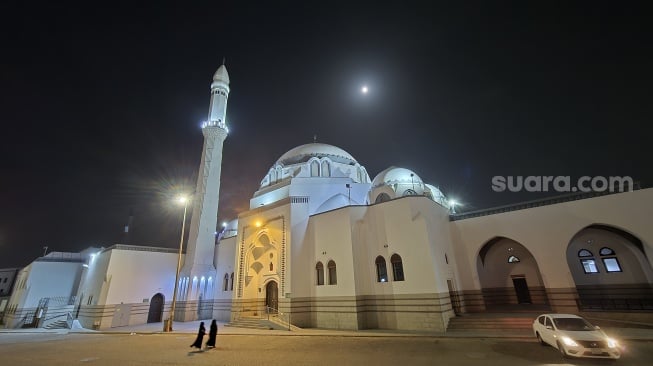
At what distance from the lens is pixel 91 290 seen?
971 inches

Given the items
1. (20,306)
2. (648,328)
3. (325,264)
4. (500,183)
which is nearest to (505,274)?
(500,183)

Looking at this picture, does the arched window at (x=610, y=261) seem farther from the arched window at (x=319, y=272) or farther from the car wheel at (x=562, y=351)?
the arched window at (x=319, y=272)

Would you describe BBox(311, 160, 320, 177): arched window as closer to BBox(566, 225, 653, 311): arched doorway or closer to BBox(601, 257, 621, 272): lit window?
BBox(566, 225, 653, 311): arched doorway

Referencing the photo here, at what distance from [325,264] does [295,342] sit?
6.43 metres

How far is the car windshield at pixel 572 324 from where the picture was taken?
8.39m

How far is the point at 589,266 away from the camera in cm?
1811

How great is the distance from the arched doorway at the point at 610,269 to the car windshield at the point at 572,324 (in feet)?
31.2

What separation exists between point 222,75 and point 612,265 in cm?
3531

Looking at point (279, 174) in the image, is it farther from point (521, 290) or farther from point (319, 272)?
point (521, 290)

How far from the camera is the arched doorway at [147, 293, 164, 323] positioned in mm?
23641

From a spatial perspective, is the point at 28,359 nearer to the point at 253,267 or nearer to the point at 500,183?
the point at 253,267

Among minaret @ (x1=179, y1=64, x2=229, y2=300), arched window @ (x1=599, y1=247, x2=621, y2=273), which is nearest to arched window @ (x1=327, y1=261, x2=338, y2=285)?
minaret @ (x1=179, y1=64, x2=229, y2=300)

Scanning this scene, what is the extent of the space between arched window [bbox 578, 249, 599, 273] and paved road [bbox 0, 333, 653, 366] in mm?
10280

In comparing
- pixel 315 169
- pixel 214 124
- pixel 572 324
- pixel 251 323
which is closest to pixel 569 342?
pixel 572 324
